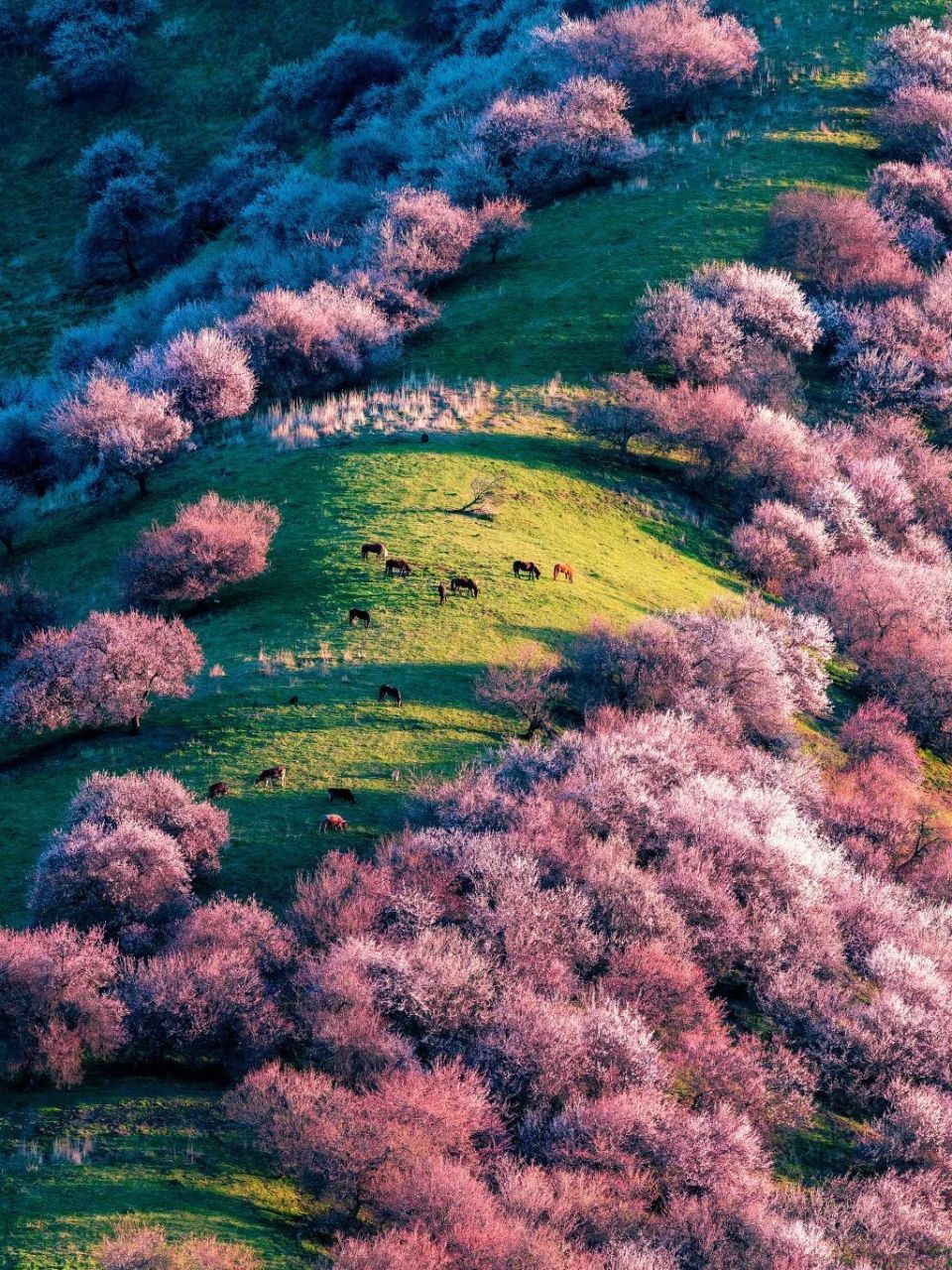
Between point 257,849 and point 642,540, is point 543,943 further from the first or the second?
point 642,540

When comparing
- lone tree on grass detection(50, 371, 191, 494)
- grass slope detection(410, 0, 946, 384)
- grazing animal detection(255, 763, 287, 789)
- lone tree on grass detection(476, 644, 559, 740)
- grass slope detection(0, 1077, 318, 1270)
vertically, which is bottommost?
grass slope detection(0, 1077, 318, 1270)

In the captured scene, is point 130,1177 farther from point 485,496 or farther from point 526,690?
point 485,496

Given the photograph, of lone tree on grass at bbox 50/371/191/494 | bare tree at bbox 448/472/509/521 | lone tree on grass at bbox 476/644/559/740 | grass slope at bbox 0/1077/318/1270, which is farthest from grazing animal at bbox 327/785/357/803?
lone tree on grass at bbox 50/371/191/494

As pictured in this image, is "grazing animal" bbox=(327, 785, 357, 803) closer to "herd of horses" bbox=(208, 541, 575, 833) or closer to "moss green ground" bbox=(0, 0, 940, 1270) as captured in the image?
"herd of horses" bbox=(208, 541, 575, 833)

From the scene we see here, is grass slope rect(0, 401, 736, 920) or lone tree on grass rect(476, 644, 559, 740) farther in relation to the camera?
lone tree on grass rect(476, 644, 559, 740)

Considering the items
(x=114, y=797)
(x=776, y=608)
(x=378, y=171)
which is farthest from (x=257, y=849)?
(x=378, y=171)
